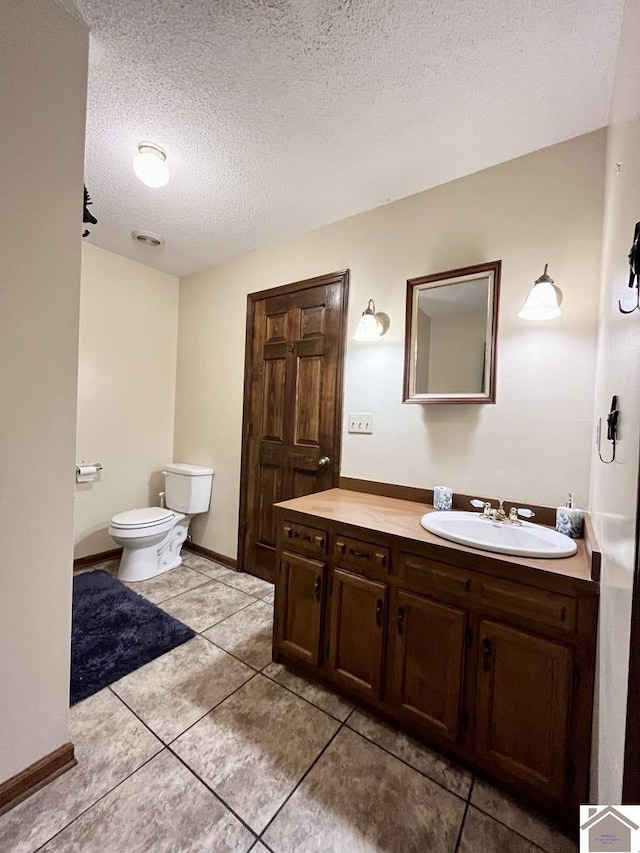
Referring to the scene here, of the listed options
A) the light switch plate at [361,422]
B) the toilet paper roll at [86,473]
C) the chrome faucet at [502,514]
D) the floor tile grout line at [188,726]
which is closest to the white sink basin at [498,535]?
the chrome faucet at [502,514]

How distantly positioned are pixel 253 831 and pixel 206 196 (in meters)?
2.81


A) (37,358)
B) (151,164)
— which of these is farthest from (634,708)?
(151,164)

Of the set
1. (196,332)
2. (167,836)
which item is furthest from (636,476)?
(196,332)

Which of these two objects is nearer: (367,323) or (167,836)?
(167,836)

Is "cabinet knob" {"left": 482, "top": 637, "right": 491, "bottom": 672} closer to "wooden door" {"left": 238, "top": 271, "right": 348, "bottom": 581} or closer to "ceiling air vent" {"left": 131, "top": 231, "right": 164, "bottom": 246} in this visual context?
"wooden door" {"left": 238, "top": 271, "right": 348, "bottom": 581}

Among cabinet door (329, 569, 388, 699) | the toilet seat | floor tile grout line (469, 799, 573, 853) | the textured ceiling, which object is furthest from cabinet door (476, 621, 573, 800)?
the toilet seat

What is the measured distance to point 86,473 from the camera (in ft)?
8.63

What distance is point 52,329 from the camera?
1.09 m

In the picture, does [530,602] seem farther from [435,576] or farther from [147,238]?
[147,238]

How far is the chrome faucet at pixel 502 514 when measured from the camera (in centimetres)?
146

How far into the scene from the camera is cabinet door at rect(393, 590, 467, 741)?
1.20 meters

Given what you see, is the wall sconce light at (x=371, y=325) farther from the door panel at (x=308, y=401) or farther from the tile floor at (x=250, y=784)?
the tile floor at (x=250, y=784)

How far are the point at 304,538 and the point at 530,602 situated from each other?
0.90 metres

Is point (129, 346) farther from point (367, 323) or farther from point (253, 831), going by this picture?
point (253, 831)
